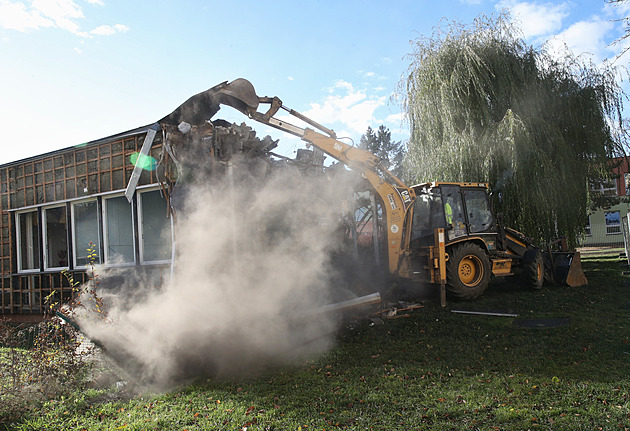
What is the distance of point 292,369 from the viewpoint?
16.2 ft

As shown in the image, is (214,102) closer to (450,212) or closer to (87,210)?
(450,212)

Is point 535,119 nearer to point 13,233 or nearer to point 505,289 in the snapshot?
point 505,289

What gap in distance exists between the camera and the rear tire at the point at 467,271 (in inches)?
320

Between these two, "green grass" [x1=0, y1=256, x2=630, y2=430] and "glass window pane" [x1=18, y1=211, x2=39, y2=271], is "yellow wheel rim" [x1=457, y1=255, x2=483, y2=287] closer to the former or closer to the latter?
"green grass" [x1=0, y1=256, x2=630, y2=430]

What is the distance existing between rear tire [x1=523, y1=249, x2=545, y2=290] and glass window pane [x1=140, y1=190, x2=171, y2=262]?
804 centimetres

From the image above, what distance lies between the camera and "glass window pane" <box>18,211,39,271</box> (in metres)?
11.2

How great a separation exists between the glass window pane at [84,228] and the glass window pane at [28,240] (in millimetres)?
1847

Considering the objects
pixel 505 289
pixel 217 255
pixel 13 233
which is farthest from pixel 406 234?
pixel 13 233

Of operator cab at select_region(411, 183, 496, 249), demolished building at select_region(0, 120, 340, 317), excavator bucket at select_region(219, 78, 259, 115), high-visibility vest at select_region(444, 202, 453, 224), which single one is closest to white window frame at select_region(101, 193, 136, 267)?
demolished building at select_region(0, 120, 340, 317)

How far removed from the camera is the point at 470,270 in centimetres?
871

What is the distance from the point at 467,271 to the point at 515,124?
15.6ft

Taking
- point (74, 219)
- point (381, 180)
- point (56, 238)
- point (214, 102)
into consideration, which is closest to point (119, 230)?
point (74, 219)

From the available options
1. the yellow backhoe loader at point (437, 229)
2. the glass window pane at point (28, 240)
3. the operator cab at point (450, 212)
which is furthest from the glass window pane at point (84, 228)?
the operator cab at point (450, 212)

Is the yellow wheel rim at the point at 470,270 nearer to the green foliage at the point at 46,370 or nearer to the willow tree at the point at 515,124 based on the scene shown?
the willow tree at the point at 515,124
